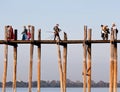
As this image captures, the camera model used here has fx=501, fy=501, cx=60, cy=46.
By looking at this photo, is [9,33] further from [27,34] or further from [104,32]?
[104,32]

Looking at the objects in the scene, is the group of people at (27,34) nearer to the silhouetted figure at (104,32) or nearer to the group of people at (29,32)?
the group of people at (29,32)

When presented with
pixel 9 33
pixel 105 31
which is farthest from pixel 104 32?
pixel 9 33

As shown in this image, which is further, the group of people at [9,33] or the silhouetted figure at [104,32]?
the group of people at [9,33]

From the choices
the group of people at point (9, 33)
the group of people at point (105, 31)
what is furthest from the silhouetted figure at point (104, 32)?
the group of people at point (9, 33)

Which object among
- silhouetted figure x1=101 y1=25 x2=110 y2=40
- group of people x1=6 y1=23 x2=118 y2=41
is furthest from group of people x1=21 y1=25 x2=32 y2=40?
silhouetted figure x1=101 y1=25 x2=110 y2=40

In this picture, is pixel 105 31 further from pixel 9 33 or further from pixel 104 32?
pixel 9 33

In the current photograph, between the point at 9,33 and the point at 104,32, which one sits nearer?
the point at 104,32

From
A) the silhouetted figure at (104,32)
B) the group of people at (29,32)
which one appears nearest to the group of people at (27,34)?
the group of people at (29,32)

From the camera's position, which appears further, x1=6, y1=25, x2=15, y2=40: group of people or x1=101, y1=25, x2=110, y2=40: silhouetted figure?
x1=6, y1=25, x2=15, y2=40: group of people

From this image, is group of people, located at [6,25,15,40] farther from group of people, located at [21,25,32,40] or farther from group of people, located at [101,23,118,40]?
group of people, located at [101,23,118,40]

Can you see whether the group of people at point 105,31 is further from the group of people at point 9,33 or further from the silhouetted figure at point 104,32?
the group of people at point 9,33

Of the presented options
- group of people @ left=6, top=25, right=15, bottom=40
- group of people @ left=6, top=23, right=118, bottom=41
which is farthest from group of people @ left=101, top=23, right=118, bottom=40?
group of people @ left=6, top=25, right=15, bottom=40

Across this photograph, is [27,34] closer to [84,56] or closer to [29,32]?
[29,32]

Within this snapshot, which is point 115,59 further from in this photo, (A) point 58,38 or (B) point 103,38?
(A) point 58,38
